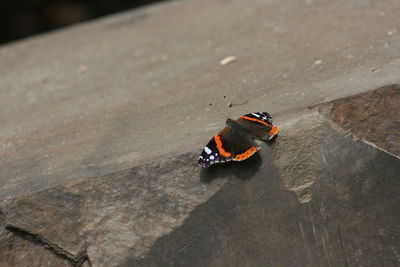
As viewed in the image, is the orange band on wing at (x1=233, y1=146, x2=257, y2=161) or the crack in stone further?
the crack in stone

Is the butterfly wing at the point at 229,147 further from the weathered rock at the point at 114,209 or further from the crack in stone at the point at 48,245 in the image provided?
the crack in stone at the point at 48,245

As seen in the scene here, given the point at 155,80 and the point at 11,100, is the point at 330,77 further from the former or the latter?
the point at 11,100

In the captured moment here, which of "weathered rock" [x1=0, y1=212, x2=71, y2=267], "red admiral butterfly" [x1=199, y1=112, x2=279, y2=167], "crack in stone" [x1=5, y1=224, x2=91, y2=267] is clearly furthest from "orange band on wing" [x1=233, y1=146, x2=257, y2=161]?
"weathered rock" [x1=0, y1=212, x2=71, y2=267]

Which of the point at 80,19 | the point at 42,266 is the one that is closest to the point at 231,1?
the point at 42,266

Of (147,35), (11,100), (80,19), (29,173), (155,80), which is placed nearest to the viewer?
(29,173)

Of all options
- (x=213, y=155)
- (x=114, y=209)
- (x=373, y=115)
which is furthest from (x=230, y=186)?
(x=373, y=115)

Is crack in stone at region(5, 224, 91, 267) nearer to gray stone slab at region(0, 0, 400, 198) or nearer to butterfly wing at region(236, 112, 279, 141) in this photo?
gray stone slab at region(0, 0, 400, 198)

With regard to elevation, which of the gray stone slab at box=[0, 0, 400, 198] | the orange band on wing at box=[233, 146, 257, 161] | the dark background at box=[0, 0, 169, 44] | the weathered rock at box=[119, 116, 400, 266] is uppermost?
the orange band on wing at box=[233, 146, 257, 161]
